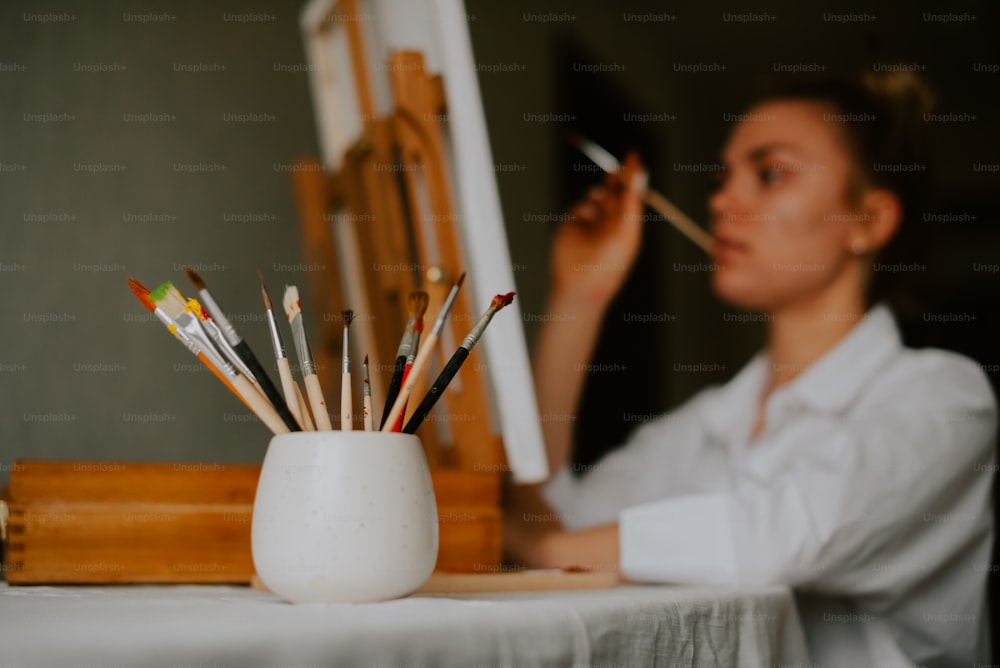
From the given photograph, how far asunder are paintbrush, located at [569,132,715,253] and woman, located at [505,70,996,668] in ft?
0.87

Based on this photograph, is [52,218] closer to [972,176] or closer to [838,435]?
[838,435]

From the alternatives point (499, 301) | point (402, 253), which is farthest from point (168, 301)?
point (402, 253)

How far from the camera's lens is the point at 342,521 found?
0.61m

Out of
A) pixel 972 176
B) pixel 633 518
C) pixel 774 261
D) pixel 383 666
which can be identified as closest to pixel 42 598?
pixel 383 666

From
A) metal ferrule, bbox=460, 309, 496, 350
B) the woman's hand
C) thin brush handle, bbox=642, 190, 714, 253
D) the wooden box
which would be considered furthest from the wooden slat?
thin brush handle, bbox=642, 190, 714, 253

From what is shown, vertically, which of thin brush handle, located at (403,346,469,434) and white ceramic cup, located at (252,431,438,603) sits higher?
thin brush handle, located at (403,346,469,434)

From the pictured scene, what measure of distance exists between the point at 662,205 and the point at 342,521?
145 cm

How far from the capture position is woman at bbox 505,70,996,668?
961 mm

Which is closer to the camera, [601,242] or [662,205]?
[601,242]

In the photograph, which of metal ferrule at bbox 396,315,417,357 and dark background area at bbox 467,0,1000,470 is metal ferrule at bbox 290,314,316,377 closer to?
metal ferrule at bbox 396,315,417,357

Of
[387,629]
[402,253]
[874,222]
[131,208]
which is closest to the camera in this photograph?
[387,629]

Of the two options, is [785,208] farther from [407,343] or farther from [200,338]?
[200,338]

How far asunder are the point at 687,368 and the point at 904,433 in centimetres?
95

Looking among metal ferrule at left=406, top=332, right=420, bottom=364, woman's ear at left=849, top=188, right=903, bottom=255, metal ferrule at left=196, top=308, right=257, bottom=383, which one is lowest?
metal ferrule at left=406, top=332, right=420, bottom=364
